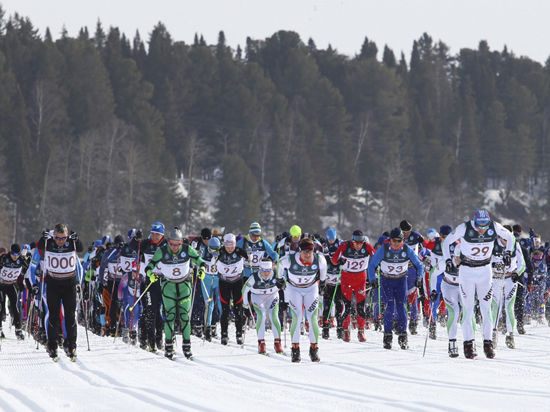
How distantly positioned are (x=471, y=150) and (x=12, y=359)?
281ft

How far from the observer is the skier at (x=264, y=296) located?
48.3ft

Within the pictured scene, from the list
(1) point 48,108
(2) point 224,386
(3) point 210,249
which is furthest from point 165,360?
(1) point 48,108

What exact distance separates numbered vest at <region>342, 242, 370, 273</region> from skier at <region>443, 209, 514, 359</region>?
307cm

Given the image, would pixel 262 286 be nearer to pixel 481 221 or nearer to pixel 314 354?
pixel 314 354

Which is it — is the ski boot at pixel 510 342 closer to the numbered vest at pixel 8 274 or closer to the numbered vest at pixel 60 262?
the numbered vest at pixel 60 262

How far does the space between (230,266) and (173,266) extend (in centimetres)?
245

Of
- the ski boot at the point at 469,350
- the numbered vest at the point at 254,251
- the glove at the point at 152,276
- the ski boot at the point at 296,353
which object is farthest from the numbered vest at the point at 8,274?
the ski boot at the point at 469,350

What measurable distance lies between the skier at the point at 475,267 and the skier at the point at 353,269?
3.08m

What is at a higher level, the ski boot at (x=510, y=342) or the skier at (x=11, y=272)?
the skier at (x=11, y=272)

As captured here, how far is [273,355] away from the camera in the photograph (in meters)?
14.1

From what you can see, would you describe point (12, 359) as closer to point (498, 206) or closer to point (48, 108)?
point (48, 108)

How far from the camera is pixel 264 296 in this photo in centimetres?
1509

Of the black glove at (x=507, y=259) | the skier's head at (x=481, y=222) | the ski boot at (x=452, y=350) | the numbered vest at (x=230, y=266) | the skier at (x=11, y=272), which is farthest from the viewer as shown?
the skier at (x=11, y=272)

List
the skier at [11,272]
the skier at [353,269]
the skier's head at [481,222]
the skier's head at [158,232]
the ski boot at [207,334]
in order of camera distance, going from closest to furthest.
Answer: the skier's head at [481,222] < the skier's head at [158,232] < the skier at [353,269] < the ski boot at [207,334] < the skier at [11,272]
